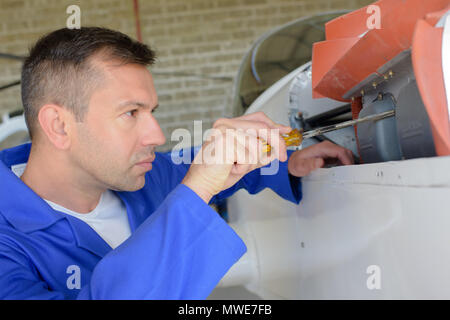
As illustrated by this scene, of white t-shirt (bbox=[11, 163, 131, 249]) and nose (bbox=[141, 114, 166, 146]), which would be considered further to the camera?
white t-shirt (bbox=[11, 163, 131, 249])

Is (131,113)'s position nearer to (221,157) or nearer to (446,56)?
(221,157)

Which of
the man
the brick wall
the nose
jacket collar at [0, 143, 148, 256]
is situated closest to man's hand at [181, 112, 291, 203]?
the man

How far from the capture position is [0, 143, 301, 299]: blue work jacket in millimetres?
571

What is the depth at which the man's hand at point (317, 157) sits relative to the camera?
0.91 m

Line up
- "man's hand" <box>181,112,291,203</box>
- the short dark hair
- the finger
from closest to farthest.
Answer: "man's hand" <box>181,112,291,203</box>, the finger, the short dark hair

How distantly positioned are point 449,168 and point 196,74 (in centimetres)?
367

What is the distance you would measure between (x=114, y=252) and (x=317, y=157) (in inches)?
19.3

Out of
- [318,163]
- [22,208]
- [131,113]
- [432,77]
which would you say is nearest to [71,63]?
[131,113]

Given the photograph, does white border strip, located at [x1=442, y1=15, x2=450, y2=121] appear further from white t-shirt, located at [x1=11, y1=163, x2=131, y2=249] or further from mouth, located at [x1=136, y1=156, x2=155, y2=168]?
white t-shirt, located at [x1=11, y1=163, x2=131, y2=249]

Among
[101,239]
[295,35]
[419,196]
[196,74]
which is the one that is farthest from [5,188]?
[196,74]

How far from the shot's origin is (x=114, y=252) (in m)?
0.59

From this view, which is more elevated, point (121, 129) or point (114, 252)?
point (121, 129)

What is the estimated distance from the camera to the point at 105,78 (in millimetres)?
825

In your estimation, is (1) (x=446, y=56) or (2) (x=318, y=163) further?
(2) (x=318, y=163)
